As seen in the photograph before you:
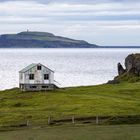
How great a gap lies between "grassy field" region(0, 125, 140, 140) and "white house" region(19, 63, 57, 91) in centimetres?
5856

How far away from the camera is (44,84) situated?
425 ft

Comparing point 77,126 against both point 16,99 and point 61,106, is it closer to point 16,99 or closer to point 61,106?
point 61,106

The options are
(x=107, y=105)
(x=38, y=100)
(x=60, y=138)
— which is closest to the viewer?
(x=60, y=138)

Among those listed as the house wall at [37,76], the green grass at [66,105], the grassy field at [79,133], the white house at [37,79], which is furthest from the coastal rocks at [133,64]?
the grassy field at [79,133]

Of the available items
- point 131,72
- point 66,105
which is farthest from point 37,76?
point 131,72

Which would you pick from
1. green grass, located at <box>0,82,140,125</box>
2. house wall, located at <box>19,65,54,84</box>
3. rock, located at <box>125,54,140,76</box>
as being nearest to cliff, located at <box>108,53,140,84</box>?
rock, located at <box>125,54,140,76</box>

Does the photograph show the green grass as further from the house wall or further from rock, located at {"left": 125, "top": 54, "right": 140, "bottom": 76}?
rock, located at {"left": 125, "top": 54, "right": 140, "bottom": 76}

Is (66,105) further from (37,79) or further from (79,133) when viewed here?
(37,79)

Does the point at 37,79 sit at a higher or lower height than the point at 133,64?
lower

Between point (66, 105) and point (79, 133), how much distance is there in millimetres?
31204

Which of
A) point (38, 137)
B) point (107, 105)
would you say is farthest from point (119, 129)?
point (107, 105)

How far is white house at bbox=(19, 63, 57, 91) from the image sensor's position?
425 ft

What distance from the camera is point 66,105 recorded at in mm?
95438

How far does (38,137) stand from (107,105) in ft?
110
